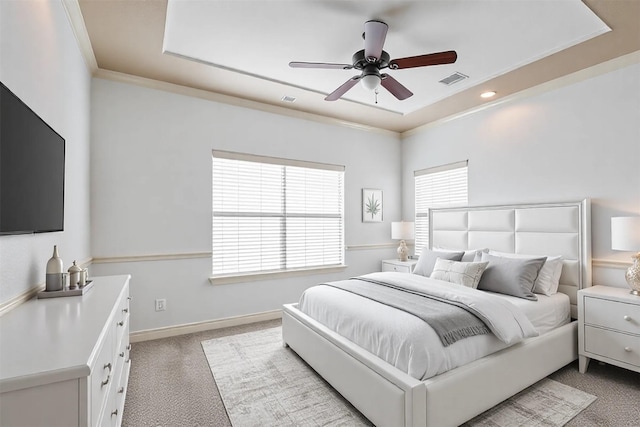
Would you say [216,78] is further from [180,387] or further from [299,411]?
[299,411]

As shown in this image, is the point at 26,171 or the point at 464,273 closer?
the point at 26,171

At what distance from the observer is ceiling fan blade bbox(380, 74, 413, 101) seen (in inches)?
104

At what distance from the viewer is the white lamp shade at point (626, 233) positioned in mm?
2537

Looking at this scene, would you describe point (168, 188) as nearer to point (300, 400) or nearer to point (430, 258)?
point (300, 400)

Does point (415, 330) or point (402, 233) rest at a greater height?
point (402, 233)

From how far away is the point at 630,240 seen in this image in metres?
2.56

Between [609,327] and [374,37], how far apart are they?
115 inches

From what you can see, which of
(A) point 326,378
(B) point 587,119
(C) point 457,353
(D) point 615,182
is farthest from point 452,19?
(A) point 326,378

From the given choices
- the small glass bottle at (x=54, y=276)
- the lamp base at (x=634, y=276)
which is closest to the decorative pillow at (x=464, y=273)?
the lamp base at (x=634, y=276)

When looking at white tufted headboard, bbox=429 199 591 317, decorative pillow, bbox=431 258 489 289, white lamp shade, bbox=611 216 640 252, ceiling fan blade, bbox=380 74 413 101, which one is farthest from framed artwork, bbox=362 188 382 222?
white lamp shade, bbox=611 216 640 252

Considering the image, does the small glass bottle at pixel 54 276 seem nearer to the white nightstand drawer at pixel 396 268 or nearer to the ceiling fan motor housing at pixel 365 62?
the ceiling fan motor housing at pixel 365 62

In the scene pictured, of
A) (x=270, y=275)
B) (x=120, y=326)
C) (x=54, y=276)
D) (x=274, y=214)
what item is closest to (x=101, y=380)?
(x=120, y=326)

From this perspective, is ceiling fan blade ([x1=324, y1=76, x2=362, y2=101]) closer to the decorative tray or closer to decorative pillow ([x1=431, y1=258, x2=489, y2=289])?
decorative pillow ([x1=431, y1=258, x2=489, y2=289])

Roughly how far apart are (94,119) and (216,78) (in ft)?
4.16
